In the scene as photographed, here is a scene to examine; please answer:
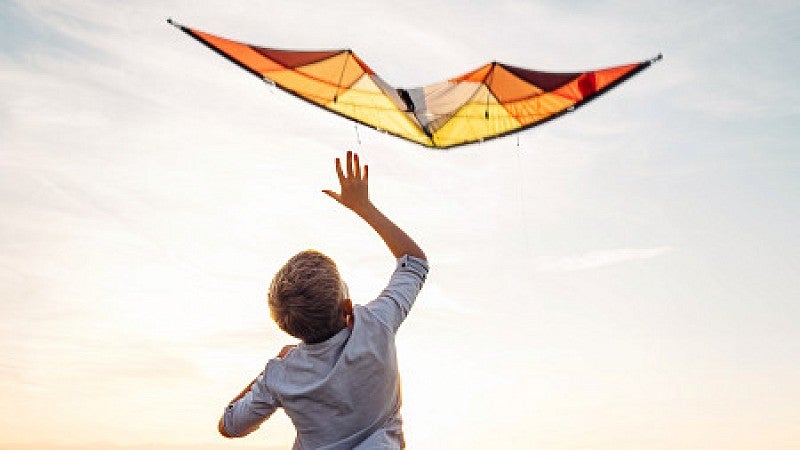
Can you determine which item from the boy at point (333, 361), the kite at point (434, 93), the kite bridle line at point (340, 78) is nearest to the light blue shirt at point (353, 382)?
the boy at point (333, 361)

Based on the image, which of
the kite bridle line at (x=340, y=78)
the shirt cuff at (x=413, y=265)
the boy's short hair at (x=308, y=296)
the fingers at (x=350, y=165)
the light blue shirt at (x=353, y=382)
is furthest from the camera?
the kite bridle line at (x=340, y=78)

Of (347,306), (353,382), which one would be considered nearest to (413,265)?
(347,306)

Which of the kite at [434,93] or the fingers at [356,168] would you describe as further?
the kite at [434,93]

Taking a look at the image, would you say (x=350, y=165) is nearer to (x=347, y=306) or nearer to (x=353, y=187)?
(x=353, y=187)

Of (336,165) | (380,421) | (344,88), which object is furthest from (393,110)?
(380,421)

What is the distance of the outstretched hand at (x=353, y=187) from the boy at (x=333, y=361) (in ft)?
0.86

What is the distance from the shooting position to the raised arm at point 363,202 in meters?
2.85

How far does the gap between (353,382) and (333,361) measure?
0.33 ft

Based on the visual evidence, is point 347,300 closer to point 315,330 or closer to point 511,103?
point 315,330

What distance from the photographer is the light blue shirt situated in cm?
259

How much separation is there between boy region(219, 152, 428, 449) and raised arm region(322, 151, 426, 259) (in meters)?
0.02

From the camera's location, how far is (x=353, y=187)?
9.98 ft

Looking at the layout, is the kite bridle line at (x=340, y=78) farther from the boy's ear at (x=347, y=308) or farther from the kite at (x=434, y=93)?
the boy's ear at (x=347, y=308)

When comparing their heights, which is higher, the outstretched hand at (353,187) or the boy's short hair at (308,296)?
the outstretched hand at (353,187)
